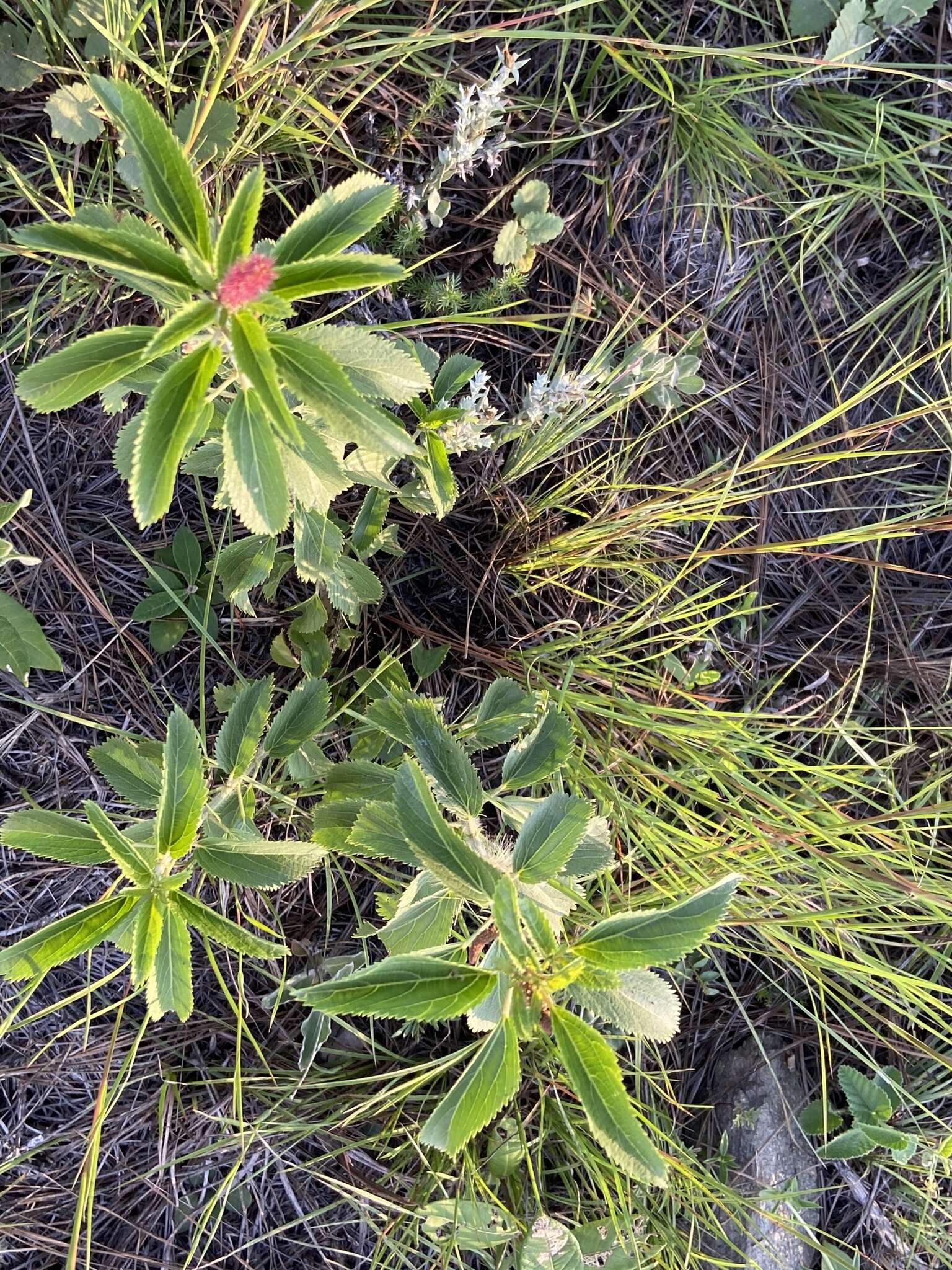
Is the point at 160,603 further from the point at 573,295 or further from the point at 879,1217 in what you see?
the point at 879,1217

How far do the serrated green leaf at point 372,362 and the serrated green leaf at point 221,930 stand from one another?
2.79 feet

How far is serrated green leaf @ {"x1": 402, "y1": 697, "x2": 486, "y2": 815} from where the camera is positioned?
1.55 meters

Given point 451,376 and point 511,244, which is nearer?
point 451,376

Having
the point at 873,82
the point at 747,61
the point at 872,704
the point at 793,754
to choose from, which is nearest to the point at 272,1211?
the point at 793,754

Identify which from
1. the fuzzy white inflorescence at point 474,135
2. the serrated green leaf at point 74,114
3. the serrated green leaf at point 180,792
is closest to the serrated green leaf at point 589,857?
the serrated green leaf at point 180,792

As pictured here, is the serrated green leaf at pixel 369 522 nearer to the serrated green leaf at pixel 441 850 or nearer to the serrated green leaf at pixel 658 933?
the serrated green leaf at pixel 441 850

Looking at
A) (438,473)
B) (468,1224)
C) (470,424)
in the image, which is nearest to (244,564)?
(438,473)

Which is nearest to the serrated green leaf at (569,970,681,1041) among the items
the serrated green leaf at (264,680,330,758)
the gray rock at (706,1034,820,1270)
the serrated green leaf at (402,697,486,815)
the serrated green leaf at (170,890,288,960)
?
the serrated green leaf at (402,697,486,815)

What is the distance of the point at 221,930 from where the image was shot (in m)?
1.42

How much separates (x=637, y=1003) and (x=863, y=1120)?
1.59 meters

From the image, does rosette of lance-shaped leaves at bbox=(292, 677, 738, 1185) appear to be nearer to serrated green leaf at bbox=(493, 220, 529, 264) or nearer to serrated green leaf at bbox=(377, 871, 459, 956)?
serrated green leaf at bbox=(377, 871, 459, 956)

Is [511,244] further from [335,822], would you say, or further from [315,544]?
[335,822]

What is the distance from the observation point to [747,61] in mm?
2430

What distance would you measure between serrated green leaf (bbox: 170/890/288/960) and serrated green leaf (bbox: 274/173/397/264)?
3.25 ft
